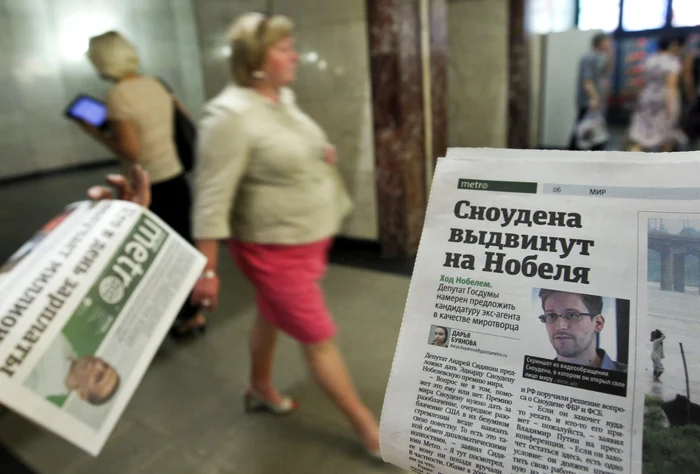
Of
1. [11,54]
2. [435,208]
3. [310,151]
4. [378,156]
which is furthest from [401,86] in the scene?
[11,54]

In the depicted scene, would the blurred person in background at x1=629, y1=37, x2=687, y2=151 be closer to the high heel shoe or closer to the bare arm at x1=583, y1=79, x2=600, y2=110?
the bare arm at x1=583, y1=79, x2=600, y2=110

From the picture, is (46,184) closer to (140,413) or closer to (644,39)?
(140,413)

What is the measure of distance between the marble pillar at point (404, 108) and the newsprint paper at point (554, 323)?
94.9 inches

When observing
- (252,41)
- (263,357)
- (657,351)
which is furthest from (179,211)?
(657,351)

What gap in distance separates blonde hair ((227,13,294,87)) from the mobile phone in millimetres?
1128

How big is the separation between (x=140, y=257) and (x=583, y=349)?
0.70m

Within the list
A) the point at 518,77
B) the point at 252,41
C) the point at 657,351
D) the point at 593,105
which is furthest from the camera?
the point at 518,77

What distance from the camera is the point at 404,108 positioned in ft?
9.45

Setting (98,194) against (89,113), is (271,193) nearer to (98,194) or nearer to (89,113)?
(98,194)

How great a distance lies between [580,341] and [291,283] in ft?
3.40

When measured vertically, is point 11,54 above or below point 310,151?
above

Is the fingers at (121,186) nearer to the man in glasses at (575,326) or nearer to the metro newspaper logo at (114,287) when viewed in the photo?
the metro newspaper logo at (114,287)

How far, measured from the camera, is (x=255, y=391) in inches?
73.1

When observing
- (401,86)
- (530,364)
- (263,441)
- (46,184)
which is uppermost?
(401,86)
